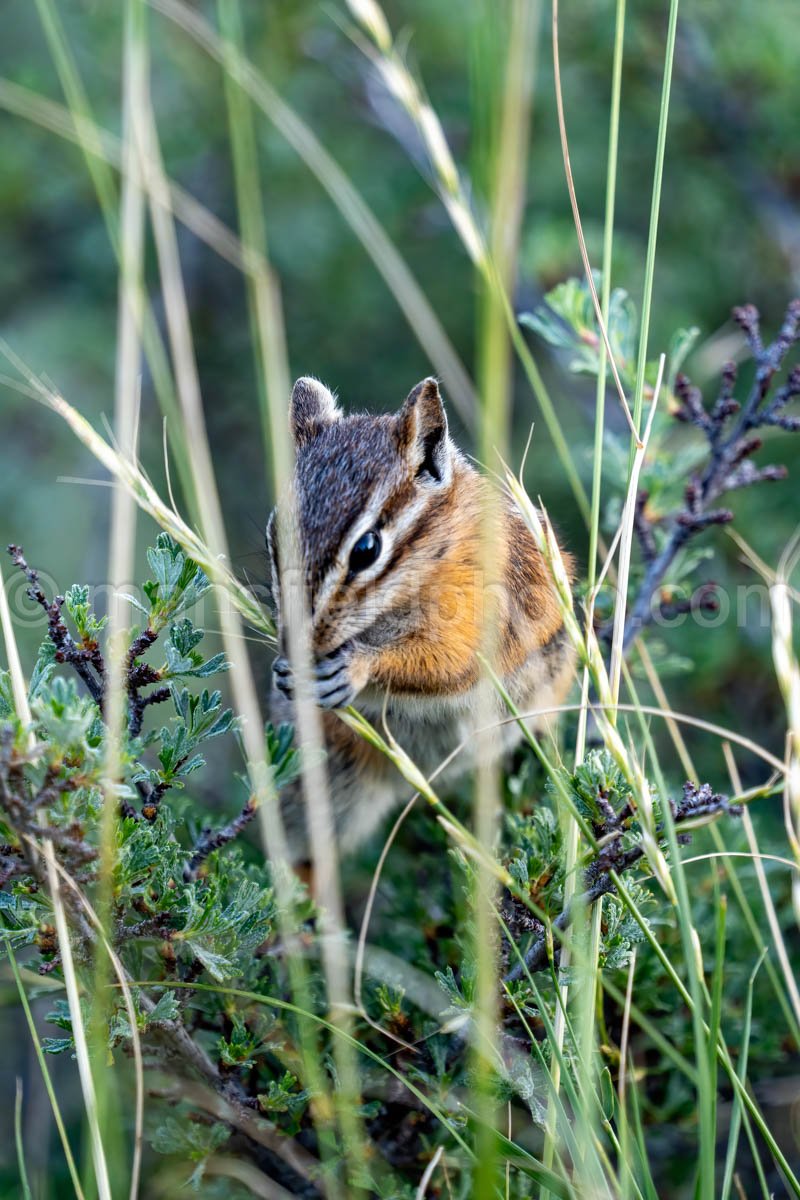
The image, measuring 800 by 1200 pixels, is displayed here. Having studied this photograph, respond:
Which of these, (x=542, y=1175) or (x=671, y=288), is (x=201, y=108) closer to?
(x=671, y=288)

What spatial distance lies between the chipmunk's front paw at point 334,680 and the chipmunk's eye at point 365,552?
A: 0.18 meters

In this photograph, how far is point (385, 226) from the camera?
15.3 ft

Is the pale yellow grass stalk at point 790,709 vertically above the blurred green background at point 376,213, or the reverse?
the blurred green background at point 376,213

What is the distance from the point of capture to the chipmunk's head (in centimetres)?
198

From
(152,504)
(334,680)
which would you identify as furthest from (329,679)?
(152,504)

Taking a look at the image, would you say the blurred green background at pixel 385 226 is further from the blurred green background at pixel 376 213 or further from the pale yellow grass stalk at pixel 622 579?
the pale yellow grass stalk at pixel 622 579

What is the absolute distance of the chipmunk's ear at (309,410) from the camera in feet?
8.20

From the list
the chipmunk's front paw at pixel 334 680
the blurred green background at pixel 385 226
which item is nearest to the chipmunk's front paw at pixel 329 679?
the chipmunk's front paw at pixel 334 680

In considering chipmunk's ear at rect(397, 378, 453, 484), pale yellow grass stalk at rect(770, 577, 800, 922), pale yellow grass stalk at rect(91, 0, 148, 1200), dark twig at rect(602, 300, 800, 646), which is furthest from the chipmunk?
pale yellow grass stalk at rect(770, 577, 800, 922)

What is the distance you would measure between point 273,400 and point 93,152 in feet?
1.70

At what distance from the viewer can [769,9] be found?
367cm

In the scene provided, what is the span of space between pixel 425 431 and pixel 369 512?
0.29 m

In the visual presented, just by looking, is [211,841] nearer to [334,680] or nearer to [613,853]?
[334,680]

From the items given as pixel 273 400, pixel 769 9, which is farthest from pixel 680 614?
pixel 769 9
